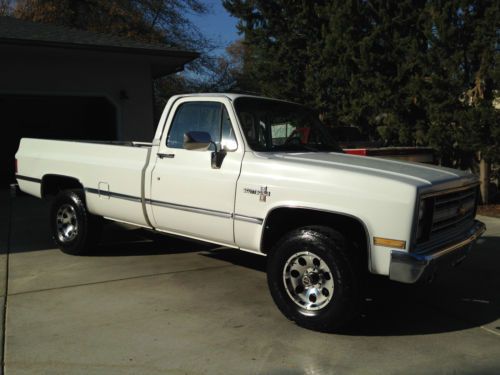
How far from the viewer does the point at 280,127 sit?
5.22 metres

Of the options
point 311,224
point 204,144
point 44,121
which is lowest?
point 311,224

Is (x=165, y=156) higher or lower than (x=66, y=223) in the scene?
higher

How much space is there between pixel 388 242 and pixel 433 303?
157 cm

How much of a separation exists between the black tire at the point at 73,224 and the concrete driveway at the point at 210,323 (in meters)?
0.18

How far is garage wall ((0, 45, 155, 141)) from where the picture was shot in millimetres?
11992

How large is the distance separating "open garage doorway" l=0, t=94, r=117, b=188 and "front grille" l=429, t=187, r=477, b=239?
1207 cm

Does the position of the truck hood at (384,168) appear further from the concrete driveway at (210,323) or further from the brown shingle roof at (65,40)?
the brown shingle roof at (65,40)

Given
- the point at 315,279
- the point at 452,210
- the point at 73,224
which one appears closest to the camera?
the point at 315,279

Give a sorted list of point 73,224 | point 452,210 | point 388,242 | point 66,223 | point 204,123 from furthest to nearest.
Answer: point 66,223, point 73,224, point 204,123, point 452,210, point 388,242

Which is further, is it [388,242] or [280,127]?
[280,127]

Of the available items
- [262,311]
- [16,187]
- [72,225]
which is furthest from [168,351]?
[16,187]

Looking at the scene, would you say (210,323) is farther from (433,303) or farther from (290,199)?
(433,303)

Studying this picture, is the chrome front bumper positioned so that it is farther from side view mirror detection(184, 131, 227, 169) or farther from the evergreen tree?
the evergreen tree

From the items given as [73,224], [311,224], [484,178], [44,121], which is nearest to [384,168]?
[311,224]
